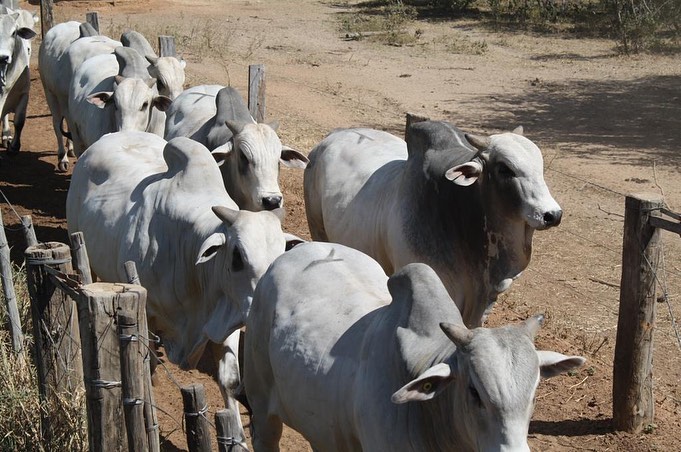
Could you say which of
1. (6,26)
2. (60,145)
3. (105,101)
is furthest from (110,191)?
(6,26)

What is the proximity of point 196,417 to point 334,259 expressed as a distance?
1.20 meters

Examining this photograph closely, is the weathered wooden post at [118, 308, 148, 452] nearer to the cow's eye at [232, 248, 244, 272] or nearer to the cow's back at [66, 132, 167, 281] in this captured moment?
the cow's eye at [232, 248, 244, 272]

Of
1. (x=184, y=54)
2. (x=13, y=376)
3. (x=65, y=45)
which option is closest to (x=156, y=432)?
(x=13, y=376)

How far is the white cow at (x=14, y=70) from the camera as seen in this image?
439 inches

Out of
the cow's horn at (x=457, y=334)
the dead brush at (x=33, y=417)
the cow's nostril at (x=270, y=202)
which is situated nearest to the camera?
the cow's horn at (x=457, y=334)

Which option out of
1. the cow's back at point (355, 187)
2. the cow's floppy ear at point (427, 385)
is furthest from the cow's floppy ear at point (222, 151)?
the cow's floppy ear at point (427, 385)

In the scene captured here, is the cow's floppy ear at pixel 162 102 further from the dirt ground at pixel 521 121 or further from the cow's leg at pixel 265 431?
the cow's leg at pixel 265 431

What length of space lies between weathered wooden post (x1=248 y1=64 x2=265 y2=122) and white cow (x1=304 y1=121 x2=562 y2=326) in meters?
3.89

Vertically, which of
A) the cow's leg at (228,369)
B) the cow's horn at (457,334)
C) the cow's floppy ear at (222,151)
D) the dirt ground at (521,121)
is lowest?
the dirt ground at (521,121)

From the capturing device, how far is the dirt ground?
6547 mm

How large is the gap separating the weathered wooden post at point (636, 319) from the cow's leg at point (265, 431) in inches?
87.2

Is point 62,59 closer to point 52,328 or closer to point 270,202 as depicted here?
point 270,202

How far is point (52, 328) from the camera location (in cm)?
466

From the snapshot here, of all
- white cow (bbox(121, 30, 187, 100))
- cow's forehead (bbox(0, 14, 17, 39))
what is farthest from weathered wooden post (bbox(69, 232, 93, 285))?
cow's forehead (bbox(0, 14, 17, 39))
